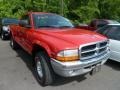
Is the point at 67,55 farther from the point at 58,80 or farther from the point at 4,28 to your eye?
the point at 4,28

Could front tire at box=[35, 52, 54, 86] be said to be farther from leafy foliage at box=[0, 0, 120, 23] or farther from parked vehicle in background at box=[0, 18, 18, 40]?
leafy foliage at box=[0, 0, 120, 23]

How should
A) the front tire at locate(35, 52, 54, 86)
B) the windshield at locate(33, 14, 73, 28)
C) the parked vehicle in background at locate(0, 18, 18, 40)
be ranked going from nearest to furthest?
the front tire at locate(35, 52, 54, 86) → the windshield at locate(33, 14, 73, 28) → the parked vehicle in background at locate(0, 18, 18, 40)

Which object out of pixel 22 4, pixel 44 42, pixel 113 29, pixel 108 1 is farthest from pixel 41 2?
pixel 44 42

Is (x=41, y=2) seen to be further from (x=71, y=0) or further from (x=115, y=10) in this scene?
(x=115, y=10)

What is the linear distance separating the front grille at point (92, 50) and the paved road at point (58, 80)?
847mm

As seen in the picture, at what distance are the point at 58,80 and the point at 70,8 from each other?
86.9 feet

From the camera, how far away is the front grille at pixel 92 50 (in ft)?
13.8

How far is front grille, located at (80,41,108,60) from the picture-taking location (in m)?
4.19

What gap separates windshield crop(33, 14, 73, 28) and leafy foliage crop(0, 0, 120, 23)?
725 inches

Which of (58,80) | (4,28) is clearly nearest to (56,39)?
(58,80)

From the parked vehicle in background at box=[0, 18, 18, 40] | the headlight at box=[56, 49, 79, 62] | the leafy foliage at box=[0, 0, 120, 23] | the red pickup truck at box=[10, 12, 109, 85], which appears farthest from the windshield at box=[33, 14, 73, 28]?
the leafy foliage at box=[0, 0, 120, 23]

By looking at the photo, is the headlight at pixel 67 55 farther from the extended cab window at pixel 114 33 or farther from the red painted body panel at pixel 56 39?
the extended cab window at pixel 114 33

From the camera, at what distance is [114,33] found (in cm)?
635

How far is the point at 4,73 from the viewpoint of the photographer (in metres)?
5.65
